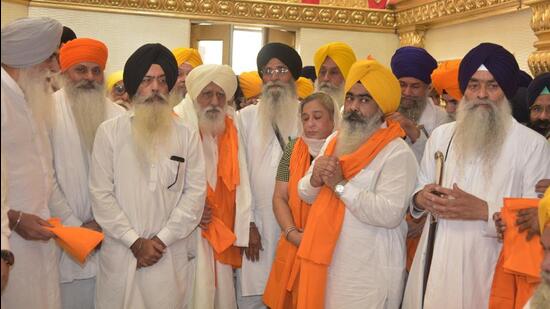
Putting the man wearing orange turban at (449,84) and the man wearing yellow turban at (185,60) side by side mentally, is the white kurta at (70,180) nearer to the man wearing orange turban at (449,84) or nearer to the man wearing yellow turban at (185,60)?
the man wearing yellow turban at (185,60)

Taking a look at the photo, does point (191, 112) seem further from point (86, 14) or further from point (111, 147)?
point (86, 14)

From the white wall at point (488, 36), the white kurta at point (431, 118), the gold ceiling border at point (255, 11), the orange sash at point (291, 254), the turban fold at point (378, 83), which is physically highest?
the gold ceiling border at point (255, 11)

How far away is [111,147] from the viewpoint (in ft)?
10.5

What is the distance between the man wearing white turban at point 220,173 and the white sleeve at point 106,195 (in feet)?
1.95

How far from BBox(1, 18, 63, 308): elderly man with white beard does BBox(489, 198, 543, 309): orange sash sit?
1932 millimetres

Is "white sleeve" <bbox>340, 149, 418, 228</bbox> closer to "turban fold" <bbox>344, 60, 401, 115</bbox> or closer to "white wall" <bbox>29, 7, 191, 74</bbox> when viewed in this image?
"turban fold" <bbox>344, 60, 401, 115</bbox>

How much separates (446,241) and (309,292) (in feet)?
2.41

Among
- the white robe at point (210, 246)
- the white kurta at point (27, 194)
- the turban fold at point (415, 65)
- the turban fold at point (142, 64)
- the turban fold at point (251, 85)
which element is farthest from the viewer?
the turban fold at point (251, 85)

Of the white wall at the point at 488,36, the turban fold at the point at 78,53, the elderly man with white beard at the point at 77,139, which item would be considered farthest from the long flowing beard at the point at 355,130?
the white wall at the point at 488,36

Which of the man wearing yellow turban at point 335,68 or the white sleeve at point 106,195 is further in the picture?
the man wearing yellow turban at point 335,68

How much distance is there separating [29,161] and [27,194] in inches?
6.2

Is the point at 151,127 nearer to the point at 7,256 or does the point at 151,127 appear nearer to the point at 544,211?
the point at 7,256

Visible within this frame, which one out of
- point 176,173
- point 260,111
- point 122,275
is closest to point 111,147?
point 176,173

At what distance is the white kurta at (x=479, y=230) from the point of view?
2.75 m
